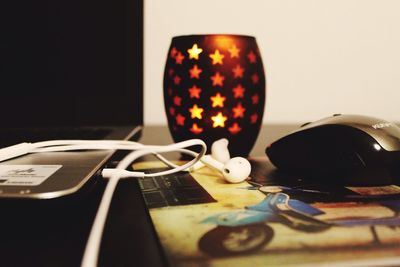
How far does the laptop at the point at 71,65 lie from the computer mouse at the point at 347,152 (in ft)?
1.45

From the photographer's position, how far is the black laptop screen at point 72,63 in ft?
2.67

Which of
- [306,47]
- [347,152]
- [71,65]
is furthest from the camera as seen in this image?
[306,47]

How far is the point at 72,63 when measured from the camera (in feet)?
2.78

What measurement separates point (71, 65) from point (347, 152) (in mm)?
651

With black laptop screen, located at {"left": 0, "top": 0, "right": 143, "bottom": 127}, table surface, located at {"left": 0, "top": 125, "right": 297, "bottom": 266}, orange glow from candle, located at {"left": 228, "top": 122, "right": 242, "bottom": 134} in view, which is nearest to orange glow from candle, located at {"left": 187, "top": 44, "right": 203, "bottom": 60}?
orange glow from candle, located at {"left": 228, "top": 122, "right": 242, "bottom": 134}

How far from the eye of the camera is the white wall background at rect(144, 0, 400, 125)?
0.95 meters

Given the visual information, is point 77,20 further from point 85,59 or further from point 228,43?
point 228,43

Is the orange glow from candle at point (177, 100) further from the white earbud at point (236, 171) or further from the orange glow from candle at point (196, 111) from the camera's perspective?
the white earbud at point (236, 171)

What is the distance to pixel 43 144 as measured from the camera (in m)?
0.43

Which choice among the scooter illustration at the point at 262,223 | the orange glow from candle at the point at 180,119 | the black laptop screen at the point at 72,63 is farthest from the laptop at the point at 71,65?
the scooter illustration at the point at 262,223

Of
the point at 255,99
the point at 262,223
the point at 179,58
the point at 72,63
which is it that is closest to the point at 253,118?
the point at 255,99

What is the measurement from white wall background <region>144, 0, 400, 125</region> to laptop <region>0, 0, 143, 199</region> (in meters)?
0.10

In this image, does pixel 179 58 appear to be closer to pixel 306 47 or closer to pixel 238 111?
pixel 238 111

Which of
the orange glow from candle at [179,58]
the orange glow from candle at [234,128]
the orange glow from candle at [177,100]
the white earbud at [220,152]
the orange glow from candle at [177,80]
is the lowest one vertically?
the white earbud at [220,152]
